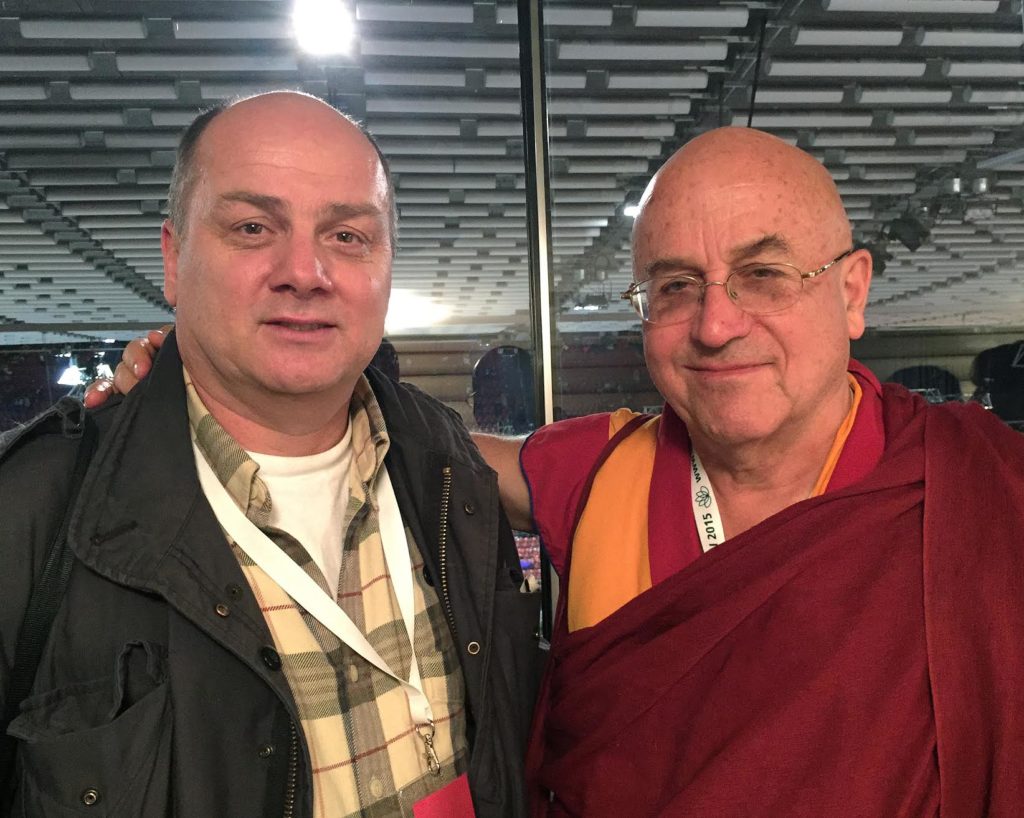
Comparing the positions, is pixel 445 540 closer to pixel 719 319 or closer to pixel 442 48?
pixel 719 319

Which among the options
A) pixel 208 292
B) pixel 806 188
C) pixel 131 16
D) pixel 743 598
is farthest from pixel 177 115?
pixel 743 598

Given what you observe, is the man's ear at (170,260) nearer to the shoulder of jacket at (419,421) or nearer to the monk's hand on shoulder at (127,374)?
the monk's hand on shoulder at (127,374)

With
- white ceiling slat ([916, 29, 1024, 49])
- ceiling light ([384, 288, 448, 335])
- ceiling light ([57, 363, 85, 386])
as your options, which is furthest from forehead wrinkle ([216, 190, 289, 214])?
white ceiling slat ([916, 29, 1024, 49])

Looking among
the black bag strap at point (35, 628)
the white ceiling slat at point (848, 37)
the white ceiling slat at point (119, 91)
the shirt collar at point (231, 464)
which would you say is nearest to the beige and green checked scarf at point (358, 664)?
the shirt collar at point (231, 464)

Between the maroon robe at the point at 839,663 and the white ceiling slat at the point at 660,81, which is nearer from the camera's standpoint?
the maroon robe at the point at 839,663

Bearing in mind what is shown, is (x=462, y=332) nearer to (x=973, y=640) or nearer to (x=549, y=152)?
(x=549, y=152)

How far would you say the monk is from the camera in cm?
98

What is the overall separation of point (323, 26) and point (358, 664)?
3.79 meters

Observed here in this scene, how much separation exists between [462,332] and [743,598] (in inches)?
92.8

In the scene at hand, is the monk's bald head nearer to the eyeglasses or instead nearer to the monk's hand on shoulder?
the eyeglasses

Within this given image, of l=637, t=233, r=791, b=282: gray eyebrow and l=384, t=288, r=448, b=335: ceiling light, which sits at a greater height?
l=384, t=288, r=448, b=335: ceiling light

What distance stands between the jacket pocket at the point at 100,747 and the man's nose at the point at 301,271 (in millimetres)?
522

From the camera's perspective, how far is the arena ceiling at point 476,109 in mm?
3678

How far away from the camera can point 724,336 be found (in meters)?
1.15
